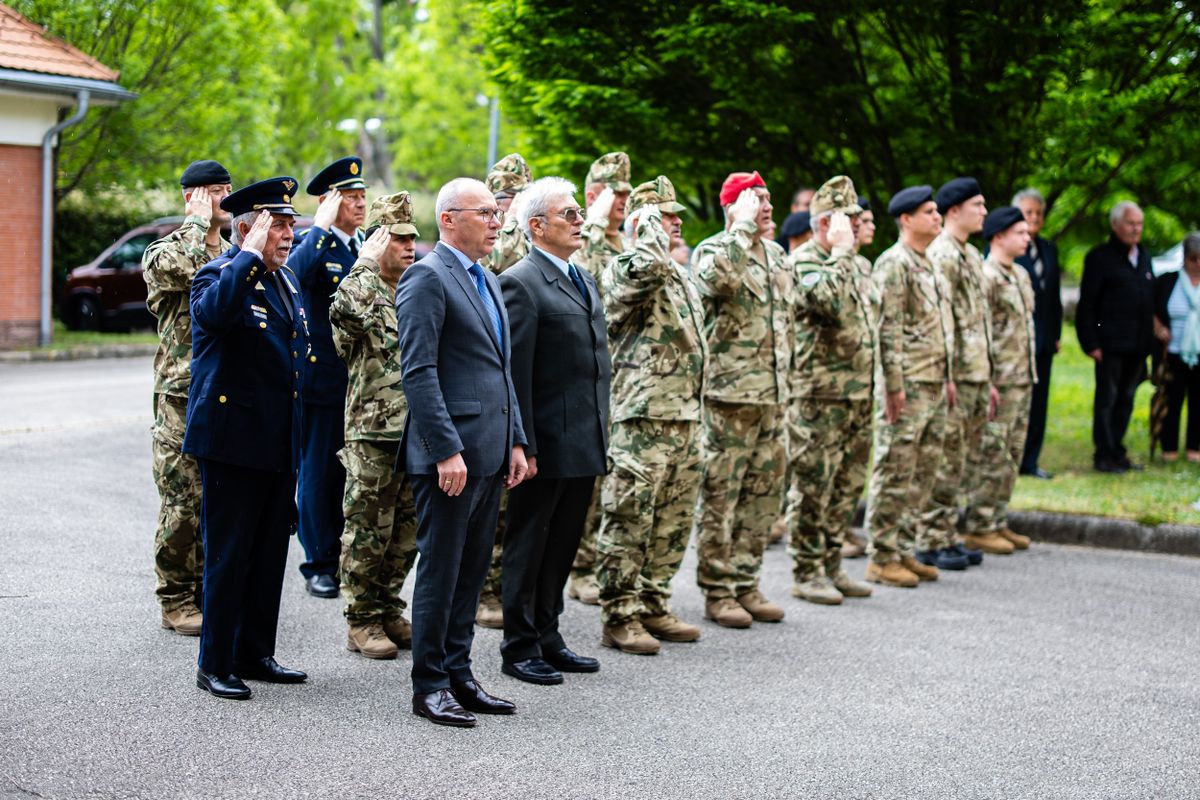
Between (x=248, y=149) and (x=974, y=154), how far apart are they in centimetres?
2063

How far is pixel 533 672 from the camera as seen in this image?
6.32 m

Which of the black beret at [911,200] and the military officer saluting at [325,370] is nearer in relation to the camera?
the military officer saluting at [325,370]

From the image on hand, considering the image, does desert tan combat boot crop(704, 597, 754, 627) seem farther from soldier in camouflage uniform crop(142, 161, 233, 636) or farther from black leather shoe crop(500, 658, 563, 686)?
soldier in camouflage uniform crop(142, 161, 233, 636)

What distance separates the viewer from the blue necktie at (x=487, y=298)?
574 cm

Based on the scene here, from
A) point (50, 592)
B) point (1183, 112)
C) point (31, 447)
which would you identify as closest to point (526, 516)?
point (50, 592)

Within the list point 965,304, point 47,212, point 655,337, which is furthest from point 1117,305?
point 47,212

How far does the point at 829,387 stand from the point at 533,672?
2.82 metres

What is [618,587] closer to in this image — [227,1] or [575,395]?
[575,395]

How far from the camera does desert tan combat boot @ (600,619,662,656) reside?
22.7 ft

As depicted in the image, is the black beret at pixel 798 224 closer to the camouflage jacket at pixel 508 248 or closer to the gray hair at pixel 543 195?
the camouflage jacket at pixel 508 248

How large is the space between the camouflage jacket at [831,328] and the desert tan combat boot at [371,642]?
302cm

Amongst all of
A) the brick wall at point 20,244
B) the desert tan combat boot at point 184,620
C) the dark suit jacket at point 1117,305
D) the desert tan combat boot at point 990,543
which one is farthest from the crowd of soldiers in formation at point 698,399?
the brick wall at point 20,244

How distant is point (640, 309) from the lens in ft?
23.3

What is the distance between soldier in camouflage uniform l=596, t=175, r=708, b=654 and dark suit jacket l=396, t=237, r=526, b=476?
1.25 m
